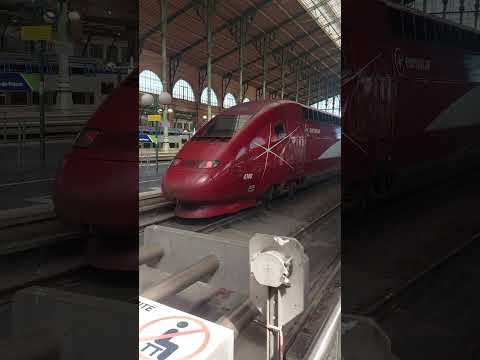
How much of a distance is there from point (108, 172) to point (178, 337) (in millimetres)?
271

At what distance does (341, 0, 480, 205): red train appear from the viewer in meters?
0.66

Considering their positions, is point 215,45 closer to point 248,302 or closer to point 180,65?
point 180,65

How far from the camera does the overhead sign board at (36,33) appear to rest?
32cm

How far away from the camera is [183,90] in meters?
1.17

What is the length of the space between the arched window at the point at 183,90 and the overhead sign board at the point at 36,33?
765 mm

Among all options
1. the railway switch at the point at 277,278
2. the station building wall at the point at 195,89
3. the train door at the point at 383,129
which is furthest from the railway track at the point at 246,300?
the station building wall at the point at 195,89

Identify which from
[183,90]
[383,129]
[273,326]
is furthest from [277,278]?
[183,90]

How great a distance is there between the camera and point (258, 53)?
4.16 feet

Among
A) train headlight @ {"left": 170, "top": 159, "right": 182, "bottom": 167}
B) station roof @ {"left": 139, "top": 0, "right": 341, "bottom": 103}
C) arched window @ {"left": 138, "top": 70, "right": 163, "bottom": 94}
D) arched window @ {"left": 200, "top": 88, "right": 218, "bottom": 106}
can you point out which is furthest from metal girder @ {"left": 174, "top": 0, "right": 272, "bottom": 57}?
train headlight @ {"left": 170, "top": 159, "right": 182, "bottom": 167}

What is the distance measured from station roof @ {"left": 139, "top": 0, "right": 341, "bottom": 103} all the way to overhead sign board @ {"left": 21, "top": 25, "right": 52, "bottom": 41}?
0.58 m

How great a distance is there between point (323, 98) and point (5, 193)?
845mm

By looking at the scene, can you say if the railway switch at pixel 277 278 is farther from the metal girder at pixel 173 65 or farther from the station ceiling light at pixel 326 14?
the metal girder at pixel 173 65

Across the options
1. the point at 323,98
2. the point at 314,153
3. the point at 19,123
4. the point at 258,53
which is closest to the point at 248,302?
the point at 323,98

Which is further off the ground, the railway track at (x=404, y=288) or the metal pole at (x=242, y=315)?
the railway track at (x=404, y=288)
